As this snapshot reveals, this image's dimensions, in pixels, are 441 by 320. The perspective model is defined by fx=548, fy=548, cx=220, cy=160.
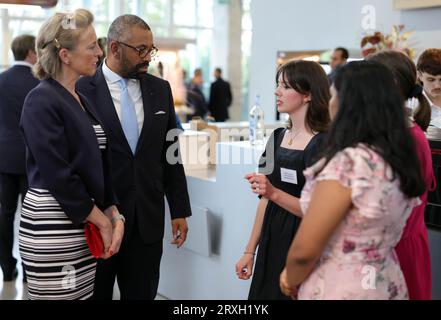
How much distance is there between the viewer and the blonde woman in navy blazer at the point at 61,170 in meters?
1.96

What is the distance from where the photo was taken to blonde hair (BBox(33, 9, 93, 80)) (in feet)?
6.70

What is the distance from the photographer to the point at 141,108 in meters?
2.55

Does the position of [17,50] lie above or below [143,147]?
above

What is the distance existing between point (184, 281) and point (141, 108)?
1.60 meters

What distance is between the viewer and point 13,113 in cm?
408

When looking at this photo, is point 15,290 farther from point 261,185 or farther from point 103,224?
point 261,185

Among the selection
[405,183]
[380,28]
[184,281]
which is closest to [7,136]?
[184,281]

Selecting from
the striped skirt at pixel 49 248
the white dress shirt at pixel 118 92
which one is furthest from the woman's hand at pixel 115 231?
the white dress shirt at pixel 118 92

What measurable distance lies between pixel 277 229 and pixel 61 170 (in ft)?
2.78

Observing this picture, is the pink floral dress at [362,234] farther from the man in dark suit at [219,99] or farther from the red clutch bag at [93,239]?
the man in dark suit at [219,99]

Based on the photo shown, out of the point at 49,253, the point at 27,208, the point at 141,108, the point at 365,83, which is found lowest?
the point at 49,253

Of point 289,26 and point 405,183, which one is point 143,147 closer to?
point 405,183

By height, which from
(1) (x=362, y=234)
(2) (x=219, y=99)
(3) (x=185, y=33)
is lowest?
(2) (x=219, y=99)

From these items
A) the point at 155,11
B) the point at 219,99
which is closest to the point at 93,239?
the point at 219,99
